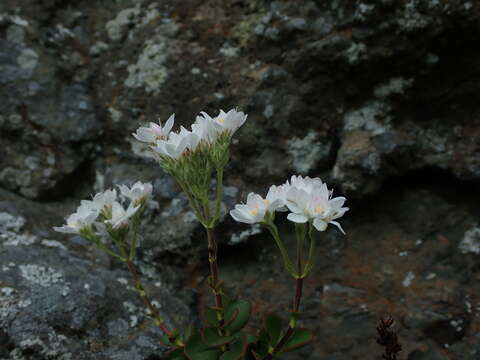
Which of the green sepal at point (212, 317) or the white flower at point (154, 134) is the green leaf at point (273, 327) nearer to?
the green sepal at point (212, 317)

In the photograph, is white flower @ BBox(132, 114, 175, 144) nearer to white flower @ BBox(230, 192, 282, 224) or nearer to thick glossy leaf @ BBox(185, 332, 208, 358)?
white flower @ BBox(230, 192, 282, 224)

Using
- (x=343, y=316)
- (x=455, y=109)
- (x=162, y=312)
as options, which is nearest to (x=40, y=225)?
(x=162, y=312)

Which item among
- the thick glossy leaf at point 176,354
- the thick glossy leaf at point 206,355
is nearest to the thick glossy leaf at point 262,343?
the thick glossy leaf at point 206,355

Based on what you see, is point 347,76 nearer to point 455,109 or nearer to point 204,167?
point 455,109

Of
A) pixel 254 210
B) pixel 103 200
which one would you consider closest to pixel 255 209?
pixel 254 210

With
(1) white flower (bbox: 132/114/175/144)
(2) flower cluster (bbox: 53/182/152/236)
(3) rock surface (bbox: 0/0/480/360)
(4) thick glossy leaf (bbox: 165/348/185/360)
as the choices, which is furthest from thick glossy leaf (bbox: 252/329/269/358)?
(1) white flower (bbox: 132/114/175/144)
